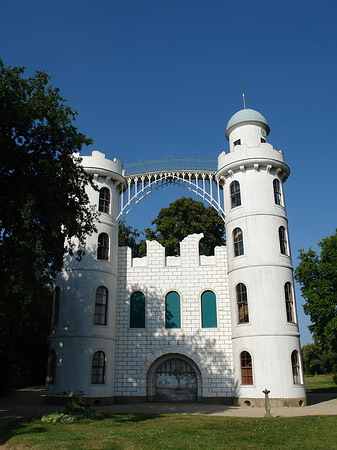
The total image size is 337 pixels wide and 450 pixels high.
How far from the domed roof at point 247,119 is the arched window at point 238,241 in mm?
7901

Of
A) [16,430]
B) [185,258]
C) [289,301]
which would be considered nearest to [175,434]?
[16,430]

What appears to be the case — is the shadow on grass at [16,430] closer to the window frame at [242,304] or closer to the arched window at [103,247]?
the arched window at [103,247]

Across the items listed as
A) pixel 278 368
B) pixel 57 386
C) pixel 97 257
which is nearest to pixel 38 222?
pixel 97 257

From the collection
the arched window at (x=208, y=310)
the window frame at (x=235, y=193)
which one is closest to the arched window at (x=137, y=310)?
the arched window at (x=208, y=310)

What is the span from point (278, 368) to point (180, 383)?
611 cm

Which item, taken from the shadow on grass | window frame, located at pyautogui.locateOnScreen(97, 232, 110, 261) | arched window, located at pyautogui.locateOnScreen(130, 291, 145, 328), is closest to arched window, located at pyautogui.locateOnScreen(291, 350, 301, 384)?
arched window, located at pyautogui.locateOnScreen(130, 291, 145, 328)

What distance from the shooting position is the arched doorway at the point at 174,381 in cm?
2391

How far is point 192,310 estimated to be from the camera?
25.0 metres

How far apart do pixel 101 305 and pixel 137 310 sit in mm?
2384

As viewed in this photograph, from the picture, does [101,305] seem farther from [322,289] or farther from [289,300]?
[322,289]

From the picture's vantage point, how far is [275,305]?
2277 cm

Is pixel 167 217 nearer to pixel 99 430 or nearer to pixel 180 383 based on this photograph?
pixel 180 383

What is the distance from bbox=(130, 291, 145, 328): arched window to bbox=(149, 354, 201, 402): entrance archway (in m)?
2.62

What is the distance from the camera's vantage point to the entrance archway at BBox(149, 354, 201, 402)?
941 inches
